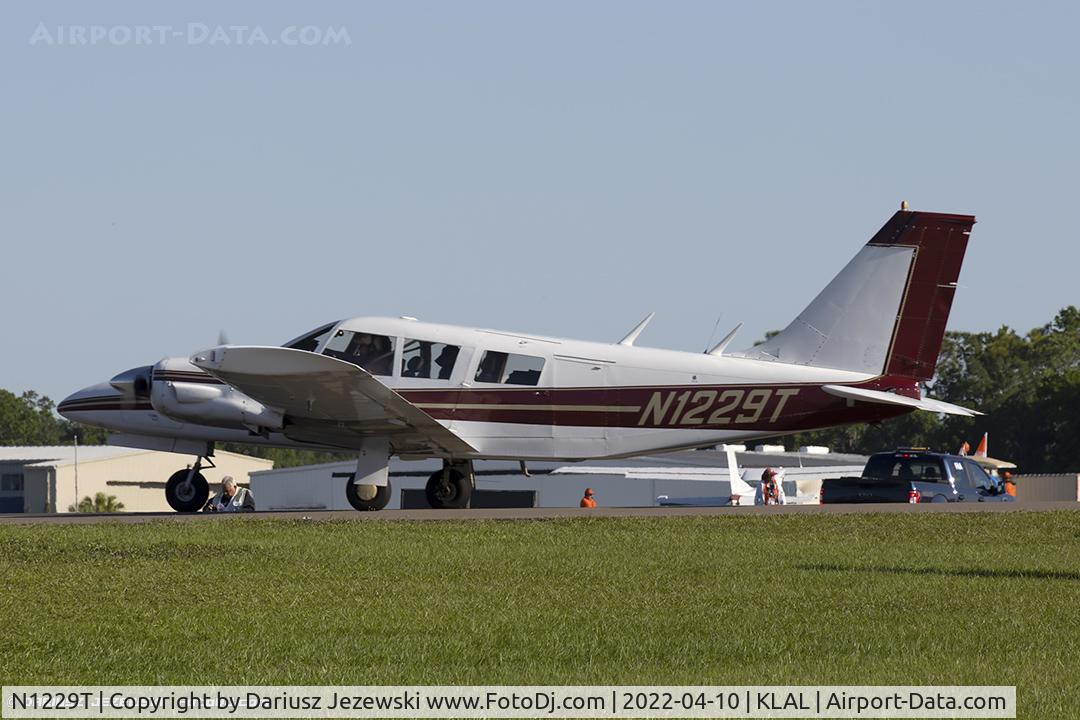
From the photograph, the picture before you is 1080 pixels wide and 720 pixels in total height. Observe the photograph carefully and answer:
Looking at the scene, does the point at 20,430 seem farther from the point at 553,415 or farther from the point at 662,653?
the point at 662,653

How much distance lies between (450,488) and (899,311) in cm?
761

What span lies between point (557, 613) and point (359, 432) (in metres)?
11.9

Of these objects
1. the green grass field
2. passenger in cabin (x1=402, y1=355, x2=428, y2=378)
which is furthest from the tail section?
the green grass field

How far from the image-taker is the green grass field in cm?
968

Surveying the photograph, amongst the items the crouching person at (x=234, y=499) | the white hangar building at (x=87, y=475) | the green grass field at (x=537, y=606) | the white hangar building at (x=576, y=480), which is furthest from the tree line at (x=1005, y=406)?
the green grass field at (x=537, y=606)

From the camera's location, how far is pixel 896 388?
941 inches

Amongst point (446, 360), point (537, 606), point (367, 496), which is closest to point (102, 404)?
point (367, 496)

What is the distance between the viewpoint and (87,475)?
83.1 metres

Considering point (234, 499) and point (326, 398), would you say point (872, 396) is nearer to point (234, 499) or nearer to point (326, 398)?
point (326, 398)

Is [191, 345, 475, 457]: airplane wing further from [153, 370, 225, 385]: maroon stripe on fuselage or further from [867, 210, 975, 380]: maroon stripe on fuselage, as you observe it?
[867, 210, 975, 380]: maroon stripe on fuselage

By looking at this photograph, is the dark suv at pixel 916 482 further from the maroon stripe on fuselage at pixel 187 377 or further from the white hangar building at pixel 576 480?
the white hangar building at pixel 576 480

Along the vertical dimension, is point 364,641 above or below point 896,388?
below

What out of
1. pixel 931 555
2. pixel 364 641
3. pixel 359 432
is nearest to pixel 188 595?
pixel 364 641

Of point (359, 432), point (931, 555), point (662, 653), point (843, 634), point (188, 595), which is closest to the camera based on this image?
point (662, 653)
